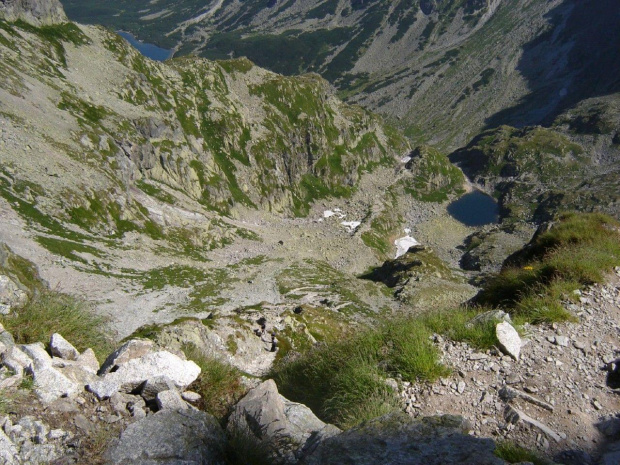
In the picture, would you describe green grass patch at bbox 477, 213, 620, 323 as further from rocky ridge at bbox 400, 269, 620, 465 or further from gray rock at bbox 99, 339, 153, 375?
gray rock at bbox 99, 339, 153, 375

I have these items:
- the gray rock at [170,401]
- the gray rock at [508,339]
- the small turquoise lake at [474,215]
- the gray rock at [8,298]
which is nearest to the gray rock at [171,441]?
the gray rock at [170,401]

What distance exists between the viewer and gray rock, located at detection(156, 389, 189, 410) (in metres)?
6.89

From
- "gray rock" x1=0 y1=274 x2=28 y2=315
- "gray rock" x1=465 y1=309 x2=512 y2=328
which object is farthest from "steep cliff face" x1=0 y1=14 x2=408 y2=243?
"gray rock" x1=465 y1=309 x2=512 y2=328

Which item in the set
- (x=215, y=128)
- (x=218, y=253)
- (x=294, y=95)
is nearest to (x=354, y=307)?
(x=218, y=253)

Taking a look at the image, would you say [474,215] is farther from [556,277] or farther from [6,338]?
[6,338]

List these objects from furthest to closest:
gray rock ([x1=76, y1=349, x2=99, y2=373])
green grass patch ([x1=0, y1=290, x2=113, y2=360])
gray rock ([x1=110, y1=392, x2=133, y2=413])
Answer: green grass patch ([x1=0, y1=290, x2=113, y2=360]), gray rock ([x1=76, y1=349, x2=99, y2=373]), gray rock ([x1=110, y1=392, x2=133, y2=413])

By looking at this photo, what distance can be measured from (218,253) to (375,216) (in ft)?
262

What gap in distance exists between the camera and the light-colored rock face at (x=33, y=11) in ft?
299

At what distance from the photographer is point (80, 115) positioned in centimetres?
8156

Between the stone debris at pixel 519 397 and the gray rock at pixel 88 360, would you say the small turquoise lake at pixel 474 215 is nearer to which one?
the stone debris at pixel 519 397

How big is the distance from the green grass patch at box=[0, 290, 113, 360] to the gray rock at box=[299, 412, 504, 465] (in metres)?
5.66

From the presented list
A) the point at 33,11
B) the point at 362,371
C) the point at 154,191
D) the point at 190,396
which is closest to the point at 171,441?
the point at 190,396

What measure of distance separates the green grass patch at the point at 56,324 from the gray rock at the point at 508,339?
907cm

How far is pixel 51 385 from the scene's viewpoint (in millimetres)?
6484
